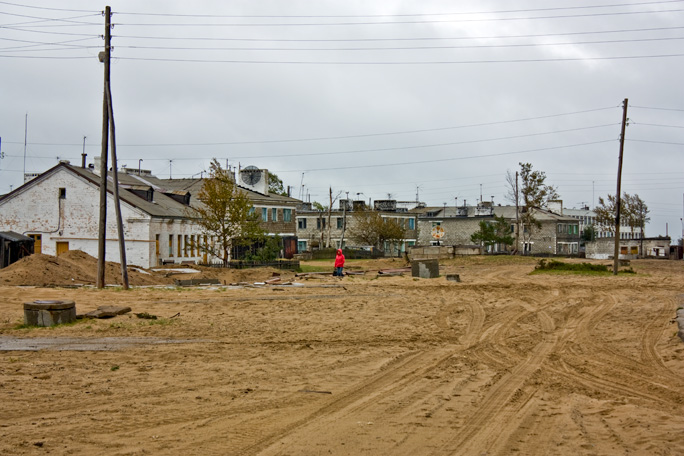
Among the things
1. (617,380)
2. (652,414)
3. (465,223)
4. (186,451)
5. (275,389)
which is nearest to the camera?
(186,451)

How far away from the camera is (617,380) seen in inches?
411

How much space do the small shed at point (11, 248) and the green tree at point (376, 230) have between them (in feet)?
158

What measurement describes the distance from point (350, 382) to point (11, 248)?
25597 mm

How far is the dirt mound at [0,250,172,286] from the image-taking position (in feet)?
84.0

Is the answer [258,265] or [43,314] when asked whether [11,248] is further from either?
[43,314]

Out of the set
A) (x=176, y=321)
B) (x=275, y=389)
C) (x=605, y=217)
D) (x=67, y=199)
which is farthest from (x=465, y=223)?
(x=275, y=389)

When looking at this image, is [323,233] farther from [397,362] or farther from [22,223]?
[397,362]

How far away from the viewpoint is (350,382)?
10273mm

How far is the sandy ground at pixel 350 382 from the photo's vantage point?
24.4 feet

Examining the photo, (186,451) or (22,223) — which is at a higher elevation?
(22,223)

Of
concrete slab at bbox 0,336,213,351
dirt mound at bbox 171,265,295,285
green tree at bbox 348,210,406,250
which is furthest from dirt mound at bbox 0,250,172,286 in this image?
green tree at bbox 348,210,406,250

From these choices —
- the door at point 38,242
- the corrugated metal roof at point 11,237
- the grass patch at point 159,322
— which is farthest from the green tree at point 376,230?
the grass patch at point 159,322

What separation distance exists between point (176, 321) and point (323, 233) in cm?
6754

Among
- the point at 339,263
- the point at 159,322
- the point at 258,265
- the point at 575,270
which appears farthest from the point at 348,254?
the point at 159,322
